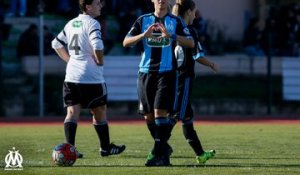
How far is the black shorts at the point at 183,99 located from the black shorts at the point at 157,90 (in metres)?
0.17

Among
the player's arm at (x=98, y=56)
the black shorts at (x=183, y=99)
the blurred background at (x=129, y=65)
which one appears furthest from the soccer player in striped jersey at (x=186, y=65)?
the blurred background at (x=129, y=65)

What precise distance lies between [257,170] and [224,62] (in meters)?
15.4

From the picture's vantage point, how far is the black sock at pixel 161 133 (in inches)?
475

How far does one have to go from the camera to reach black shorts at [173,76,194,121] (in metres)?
12.4

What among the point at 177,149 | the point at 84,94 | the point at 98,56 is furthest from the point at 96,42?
the point at 177,149

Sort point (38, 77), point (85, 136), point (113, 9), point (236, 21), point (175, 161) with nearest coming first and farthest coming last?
point (175, 161) < point (85, 136) < point (38, 77) < point (113, 9) < point (236, 21)

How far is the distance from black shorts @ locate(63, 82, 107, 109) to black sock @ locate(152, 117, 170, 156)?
106 cm

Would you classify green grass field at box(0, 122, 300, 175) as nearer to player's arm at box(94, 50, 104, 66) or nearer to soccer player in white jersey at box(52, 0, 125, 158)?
soccer player in white jersey at box(52, 0, 125, 158)

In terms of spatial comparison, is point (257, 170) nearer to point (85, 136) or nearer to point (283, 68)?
point (85, 136)

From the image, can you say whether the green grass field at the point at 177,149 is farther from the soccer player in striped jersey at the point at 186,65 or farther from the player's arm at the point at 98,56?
the player's arm at the point at 98,56

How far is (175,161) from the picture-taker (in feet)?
41.7

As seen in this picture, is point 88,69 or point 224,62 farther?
point 224,62

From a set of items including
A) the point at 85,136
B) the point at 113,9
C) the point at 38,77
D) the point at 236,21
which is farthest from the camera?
the point at 236,21

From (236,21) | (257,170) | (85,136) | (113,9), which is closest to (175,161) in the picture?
(257,170)
